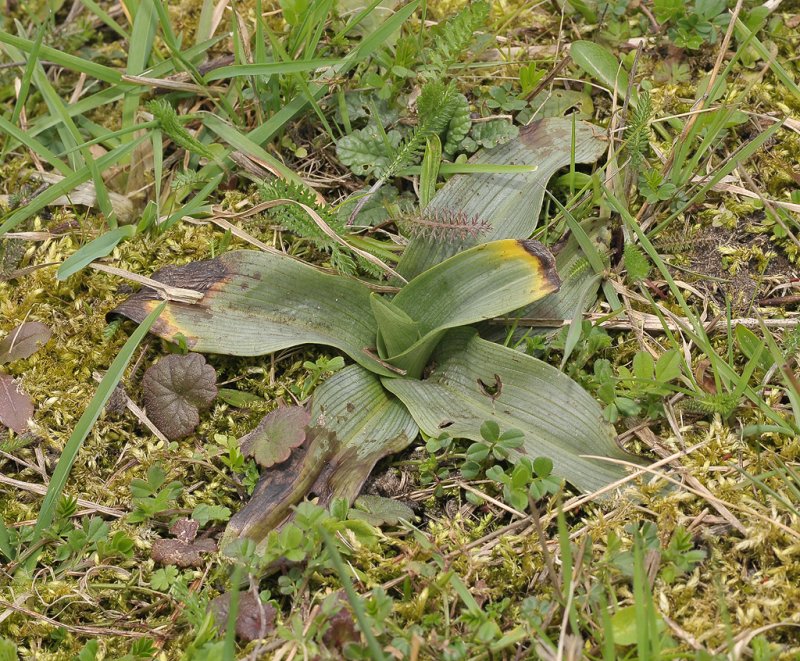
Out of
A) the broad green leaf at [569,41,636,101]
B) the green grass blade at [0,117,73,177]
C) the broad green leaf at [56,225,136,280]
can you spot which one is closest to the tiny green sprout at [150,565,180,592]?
the broad green leaf at [56,225,136,280]

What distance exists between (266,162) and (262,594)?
1635 mm

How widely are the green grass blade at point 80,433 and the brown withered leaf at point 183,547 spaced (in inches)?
13.5

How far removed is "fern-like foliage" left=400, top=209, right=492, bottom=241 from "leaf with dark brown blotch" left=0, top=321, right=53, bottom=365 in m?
1.37

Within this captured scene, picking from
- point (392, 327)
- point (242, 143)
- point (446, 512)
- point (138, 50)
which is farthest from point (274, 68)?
point (446, 512)

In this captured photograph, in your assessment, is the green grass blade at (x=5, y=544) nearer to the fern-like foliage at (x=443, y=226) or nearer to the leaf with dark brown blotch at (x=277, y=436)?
the leaf with dark brown blotch at (x=277, y=436)

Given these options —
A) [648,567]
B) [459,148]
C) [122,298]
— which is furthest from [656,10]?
[122,298]

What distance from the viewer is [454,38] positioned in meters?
2.74

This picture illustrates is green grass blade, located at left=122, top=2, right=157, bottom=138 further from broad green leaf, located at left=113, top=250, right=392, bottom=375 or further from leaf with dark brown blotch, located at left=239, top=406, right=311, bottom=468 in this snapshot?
leaf with dark brown blotch, located at left=239, top=406, right=311, bottom=468

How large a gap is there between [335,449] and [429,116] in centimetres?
125

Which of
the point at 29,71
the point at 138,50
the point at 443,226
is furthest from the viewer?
the point at 138,50

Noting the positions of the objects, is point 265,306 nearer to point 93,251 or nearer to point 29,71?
point 93,251

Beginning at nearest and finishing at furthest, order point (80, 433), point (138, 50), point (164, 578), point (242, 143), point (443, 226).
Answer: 1. point (164, 578)
2. point (80, 433)
3. point (443, 226)
4. point (242, 143)
5. point (138, 50)

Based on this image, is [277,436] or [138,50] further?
[138,50]

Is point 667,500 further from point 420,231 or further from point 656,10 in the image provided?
point 656,10
